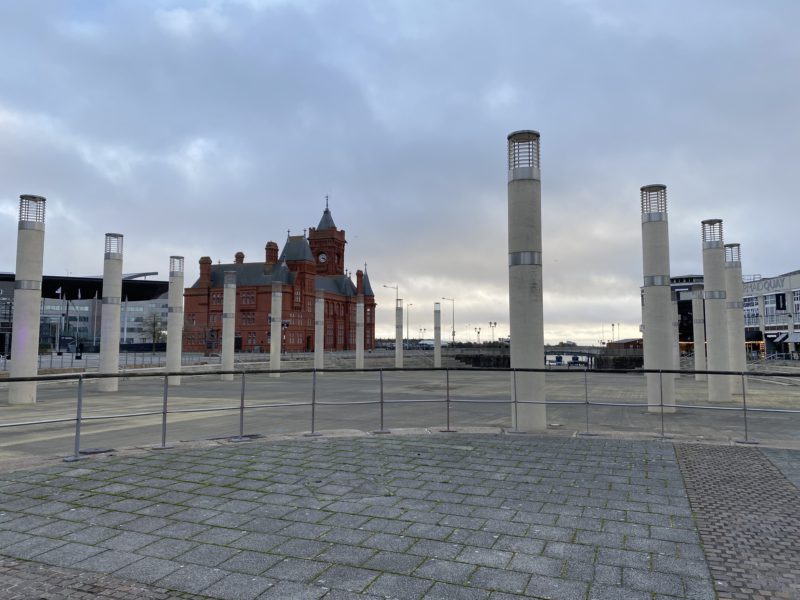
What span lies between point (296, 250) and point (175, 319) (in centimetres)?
6131

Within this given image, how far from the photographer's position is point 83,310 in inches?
4070

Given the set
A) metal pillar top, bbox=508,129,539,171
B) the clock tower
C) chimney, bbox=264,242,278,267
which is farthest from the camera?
the clock tower

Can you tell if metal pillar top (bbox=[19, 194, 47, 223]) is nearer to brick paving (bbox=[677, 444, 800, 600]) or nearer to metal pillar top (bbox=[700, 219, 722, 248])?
brick paving (bbox=[677, 444, 800, 600])

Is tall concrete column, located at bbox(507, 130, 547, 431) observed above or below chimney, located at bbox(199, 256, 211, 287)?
below

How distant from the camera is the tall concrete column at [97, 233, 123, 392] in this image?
22312 mm

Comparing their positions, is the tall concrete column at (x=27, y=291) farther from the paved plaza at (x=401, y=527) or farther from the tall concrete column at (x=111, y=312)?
the paved plaza at (x=401, y=527)

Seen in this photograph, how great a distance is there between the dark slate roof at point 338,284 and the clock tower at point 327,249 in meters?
2.06

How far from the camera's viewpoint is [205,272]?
277 ft

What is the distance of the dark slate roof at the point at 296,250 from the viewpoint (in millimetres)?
87125

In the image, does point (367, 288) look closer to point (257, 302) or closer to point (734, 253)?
point (257, 302)

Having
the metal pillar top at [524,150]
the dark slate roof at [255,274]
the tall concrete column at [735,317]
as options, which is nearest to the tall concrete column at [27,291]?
the metal pillar top at [524,150]

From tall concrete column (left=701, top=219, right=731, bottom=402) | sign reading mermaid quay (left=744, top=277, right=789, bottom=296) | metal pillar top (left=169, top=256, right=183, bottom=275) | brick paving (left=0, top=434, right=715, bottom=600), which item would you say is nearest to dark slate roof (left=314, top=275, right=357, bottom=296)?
sign reading mermaid quay (left=744, top=277, right=789, bottom=296)

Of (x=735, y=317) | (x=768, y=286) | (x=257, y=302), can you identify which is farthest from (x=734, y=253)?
(x=257, y=302)

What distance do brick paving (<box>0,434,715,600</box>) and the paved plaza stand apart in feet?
0.07
